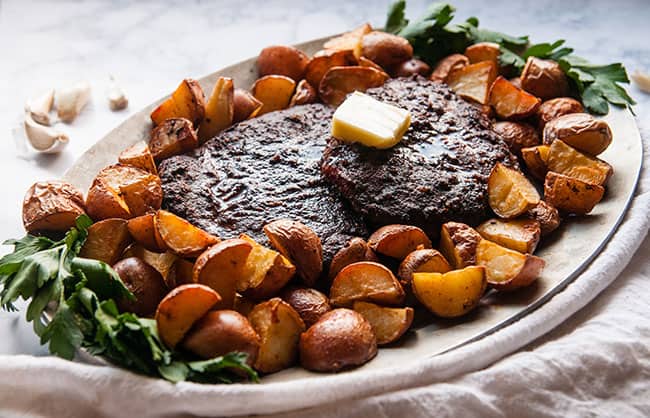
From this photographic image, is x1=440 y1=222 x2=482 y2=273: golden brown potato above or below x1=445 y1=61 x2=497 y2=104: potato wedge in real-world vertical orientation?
below

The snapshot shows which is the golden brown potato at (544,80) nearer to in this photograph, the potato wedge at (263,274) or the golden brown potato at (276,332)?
the potato wedge at (263,274)

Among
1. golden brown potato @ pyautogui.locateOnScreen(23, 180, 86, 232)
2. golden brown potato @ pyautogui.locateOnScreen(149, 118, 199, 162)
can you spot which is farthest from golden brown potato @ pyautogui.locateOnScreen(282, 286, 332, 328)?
golden brown potato @ pyautogui.locateOnScreen(149, 118, 199, 162)

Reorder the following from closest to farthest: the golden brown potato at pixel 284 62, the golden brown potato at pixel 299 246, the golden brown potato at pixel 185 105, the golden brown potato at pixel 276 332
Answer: the golden brown potato at pixel 276 332
the golden brown potato at pixel 299 246
the golden brown potato at pixel 185 105
the golden brown potato at pixel 284 62

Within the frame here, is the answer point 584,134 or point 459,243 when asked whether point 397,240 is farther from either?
point 584,134

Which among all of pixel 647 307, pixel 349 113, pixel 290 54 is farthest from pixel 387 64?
pixel 647 307

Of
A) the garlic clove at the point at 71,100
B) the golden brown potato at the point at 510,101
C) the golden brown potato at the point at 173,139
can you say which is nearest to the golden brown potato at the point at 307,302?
the golden brown potato at the point at 173,139

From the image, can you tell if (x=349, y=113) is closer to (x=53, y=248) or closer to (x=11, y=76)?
(x=53, y=248)

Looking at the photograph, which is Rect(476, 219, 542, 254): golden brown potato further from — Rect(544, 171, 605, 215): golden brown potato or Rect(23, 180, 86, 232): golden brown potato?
Rect(23, 180, 86, 232): golden brown potato
